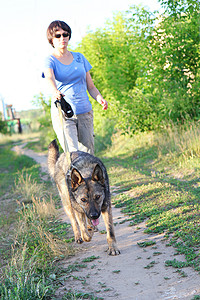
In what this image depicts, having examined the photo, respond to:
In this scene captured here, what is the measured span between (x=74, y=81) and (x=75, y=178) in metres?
1.38

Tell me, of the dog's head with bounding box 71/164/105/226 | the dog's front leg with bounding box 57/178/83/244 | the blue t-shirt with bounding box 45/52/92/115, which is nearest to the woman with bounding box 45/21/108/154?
the blue t-shirt with bounding box 45/52/92/115

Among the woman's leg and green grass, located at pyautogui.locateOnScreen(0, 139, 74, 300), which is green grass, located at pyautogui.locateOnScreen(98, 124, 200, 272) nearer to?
green grass, located at pyautogui.locateOnScreen(0, 139, 74, 300)

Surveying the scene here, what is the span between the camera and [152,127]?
37.2 ft

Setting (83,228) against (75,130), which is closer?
(83,228)

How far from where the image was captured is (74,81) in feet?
14.6

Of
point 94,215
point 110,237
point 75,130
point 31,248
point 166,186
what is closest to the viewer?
point 94,215

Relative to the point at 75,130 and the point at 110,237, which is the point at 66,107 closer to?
the point at 75,130

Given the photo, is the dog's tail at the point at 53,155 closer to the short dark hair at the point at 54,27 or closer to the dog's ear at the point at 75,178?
the dog's ear at the point at 75,178

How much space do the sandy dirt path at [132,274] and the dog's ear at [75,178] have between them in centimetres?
92

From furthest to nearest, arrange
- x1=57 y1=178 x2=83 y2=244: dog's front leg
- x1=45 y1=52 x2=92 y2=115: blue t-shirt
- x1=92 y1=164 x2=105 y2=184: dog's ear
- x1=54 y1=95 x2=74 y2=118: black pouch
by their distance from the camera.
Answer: x1=57 y1=178 x2=83 y2=244: dog's front leg
x1=45 y1=52 x2=92 y2=115: blue t-shirt
x1=54 y1=95 x2=74 y2=118: black pouch
x1=92 y1=164 x2=105 y2=184: dog's ear

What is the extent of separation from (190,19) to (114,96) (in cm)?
512

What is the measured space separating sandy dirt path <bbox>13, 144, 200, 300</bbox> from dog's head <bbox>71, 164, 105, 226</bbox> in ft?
1.79

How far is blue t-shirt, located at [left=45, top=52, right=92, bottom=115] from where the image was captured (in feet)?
14.2

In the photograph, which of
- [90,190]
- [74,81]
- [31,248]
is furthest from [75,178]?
[31,248]
